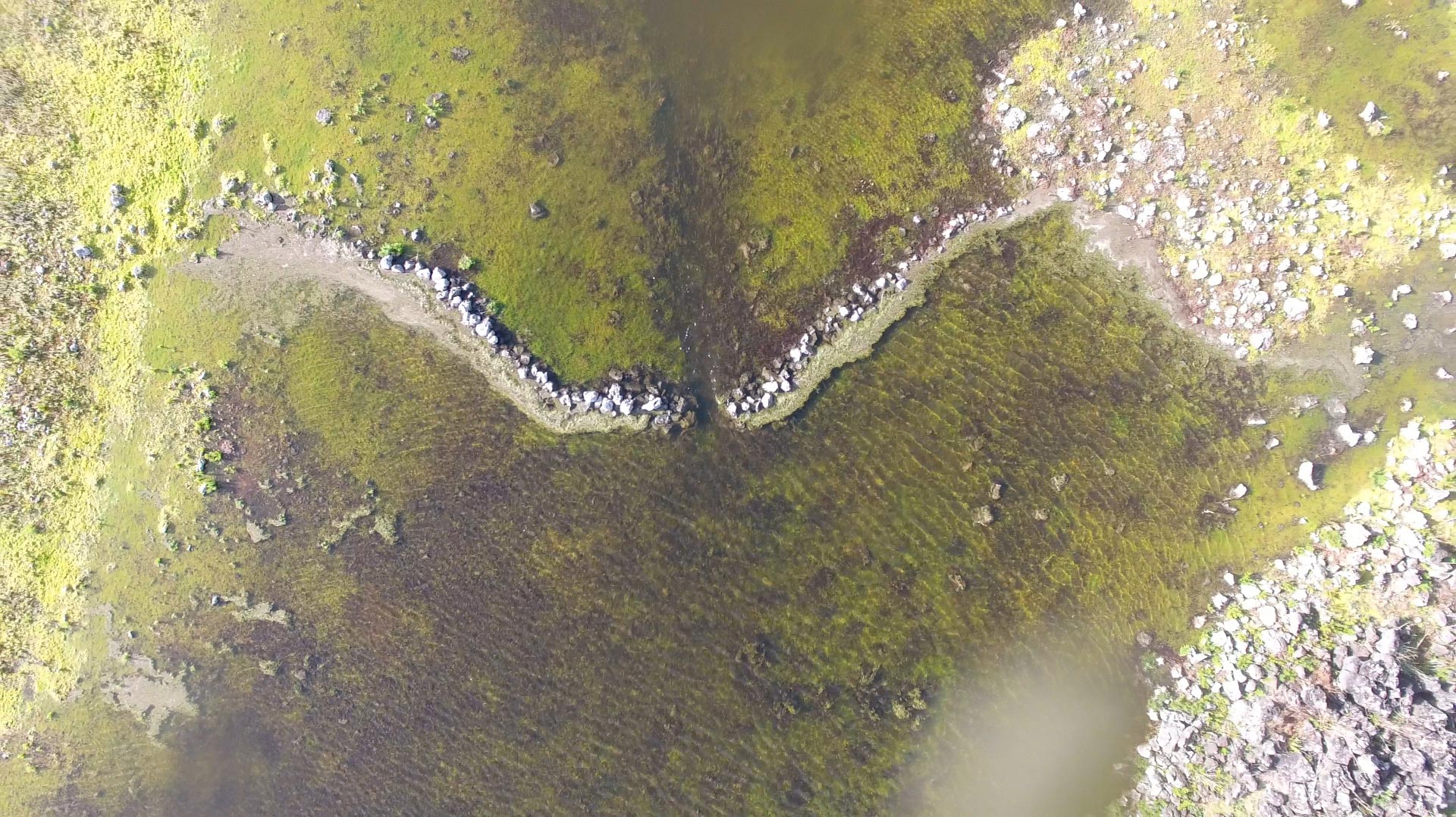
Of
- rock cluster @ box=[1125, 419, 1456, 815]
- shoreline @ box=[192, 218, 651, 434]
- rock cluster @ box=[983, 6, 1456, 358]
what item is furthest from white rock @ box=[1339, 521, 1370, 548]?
shoreline @ box=[192, 218, 651, 434]

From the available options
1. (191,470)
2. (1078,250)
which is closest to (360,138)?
(191,470)

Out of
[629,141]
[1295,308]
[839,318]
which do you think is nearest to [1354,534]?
[1295,308]

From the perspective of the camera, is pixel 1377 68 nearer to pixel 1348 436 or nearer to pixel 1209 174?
pixel 1209 174

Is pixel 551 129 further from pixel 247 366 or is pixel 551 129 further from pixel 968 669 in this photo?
pixel 968 669

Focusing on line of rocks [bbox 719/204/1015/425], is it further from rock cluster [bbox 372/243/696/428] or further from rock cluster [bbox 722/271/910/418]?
rock cluster [bbox 372/243/696/428]

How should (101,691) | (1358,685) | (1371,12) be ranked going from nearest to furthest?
1. (1358,685)
2. (1371,12)
3. (101,691)

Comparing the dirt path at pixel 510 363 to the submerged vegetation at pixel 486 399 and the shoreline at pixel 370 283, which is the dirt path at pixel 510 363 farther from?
the submerged vegetation at pixel 486 399

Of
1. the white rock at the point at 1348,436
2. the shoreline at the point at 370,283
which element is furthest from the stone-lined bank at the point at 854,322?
the white rock at the point at 1348,436
